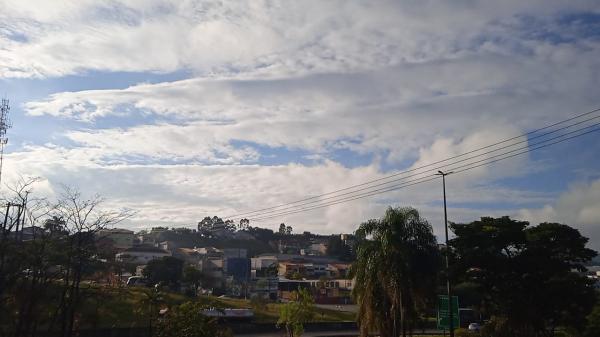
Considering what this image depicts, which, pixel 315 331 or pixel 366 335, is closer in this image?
pixel 366 335

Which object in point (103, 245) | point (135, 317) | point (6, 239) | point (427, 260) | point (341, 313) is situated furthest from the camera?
point (341, 313)

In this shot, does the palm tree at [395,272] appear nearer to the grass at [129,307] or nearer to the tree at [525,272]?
the tree at [525,272]

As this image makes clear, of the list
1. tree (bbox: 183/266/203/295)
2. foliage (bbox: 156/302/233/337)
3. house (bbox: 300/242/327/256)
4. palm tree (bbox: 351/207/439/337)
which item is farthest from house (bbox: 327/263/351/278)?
foliage (bbox: 156/302/233/337)

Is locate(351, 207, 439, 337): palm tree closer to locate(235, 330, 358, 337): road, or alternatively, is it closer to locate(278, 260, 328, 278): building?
locate(235, 330, 358, 337): road

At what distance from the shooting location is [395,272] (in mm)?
32812

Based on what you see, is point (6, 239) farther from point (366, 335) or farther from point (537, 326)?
point (537, 326)

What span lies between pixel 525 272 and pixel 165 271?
1978 inches

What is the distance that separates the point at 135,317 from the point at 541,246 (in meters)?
33.7

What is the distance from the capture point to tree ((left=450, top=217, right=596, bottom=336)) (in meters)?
36.9

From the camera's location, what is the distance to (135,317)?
48281 millimetres

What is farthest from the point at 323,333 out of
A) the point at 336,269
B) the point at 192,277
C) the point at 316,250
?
the point at 316,250

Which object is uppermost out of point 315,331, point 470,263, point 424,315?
point 470,263

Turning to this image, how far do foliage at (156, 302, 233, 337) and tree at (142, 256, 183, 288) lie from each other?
179ft

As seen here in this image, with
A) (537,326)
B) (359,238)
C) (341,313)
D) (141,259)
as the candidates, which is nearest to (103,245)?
(359,238)
